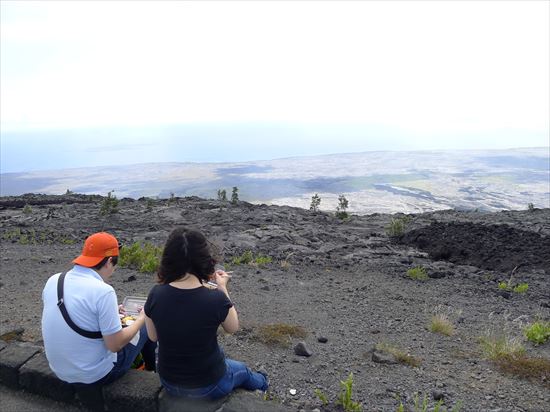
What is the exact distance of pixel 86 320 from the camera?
3703mm

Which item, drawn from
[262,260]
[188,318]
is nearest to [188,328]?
[188,318]

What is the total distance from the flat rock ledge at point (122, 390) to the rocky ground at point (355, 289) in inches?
40.0

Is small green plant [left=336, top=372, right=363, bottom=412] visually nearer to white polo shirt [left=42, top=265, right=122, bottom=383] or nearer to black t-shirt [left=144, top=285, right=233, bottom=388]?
black t-shirt [left=144, top=285, right=233, bottom=388]

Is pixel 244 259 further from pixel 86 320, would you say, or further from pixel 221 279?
pixel 86 320

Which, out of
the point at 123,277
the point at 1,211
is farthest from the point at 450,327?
the point at 1,211

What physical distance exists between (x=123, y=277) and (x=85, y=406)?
4.89 metres

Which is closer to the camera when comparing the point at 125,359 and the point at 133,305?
the point at 125,359

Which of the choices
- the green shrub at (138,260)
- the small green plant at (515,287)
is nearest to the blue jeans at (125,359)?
the green shrub at (138,260)

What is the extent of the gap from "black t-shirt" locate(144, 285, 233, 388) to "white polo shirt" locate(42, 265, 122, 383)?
344 mm

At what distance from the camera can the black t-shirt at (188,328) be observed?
347cm

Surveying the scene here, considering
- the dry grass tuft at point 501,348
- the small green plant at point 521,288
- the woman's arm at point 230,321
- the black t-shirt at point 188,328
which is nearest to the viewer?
the black t-shirt at point 188,328

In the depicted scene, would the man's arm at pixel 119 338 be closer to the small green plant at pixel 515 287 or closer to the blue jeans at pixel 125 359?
the blue jeans at pixel 125 359

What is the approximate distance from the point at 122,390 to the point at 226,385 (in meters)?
0.95

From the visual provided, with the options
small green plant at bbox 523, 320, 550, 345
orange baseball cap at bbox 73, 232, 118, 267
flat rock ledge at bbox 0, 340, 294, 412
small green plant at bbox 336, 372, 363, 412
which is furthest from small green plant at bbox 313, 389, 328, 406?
small green plant at bbox 523, 320, 550, 345
